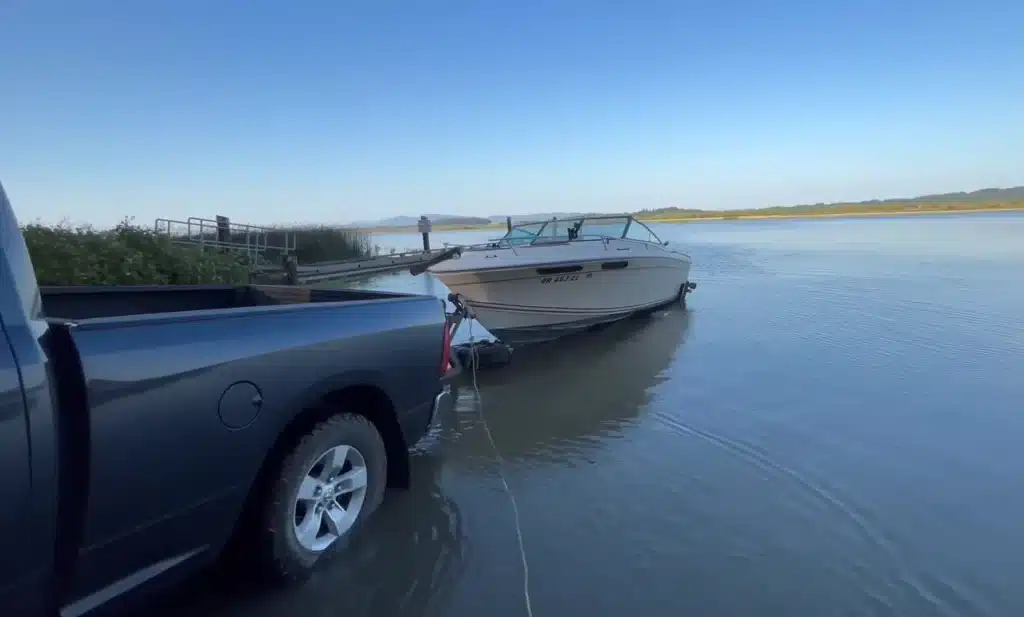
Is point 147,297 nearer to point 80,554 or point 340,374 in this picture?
point 340,374

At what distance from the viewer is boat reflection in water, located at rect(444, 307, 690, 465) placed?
16.8 feet

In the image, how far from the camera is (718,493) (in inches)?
159

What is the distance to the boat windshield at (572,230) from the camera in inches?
403

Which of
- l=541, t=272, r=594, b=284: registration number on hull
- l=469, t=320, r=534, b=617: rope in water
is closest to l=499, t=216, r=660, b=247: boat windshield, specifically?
l=541, t=272, r=594, b=284: registration number on hull

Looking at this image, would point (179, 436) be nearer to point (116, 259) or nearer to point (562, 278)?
point (562, 278)

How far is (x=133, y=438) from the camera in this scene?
2.05 metres

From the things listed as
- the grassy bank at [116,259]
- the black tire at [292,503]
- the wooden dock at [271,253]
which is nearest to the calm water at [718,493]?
the black tire at [292,503]

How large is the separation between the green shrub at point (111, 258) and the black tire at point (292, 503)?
760 cm

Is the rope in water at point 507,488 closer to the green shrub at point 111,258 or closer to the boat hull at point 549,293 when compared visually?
the boat hull at point 549,293

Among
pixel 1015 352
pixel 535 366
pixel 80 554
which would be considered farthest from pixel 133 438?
pixel 1015 352

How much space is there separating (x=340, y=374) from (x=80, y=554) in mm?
1220

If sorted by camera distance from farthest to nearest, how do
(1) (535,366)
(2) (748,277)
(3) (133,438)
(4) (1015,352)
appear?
(2) (748,277)
(1) (535,366)
(4) (1015,352)
(3) (133,438)

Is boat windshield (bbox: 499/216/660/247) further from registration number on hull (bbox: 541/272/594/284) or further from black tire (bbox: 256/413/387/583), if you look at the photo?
black tire (bbox: 256/413/387/583)

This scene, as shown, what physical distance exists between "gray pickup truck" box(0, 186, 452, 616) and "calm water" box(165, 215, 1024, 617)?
48 centimetres
